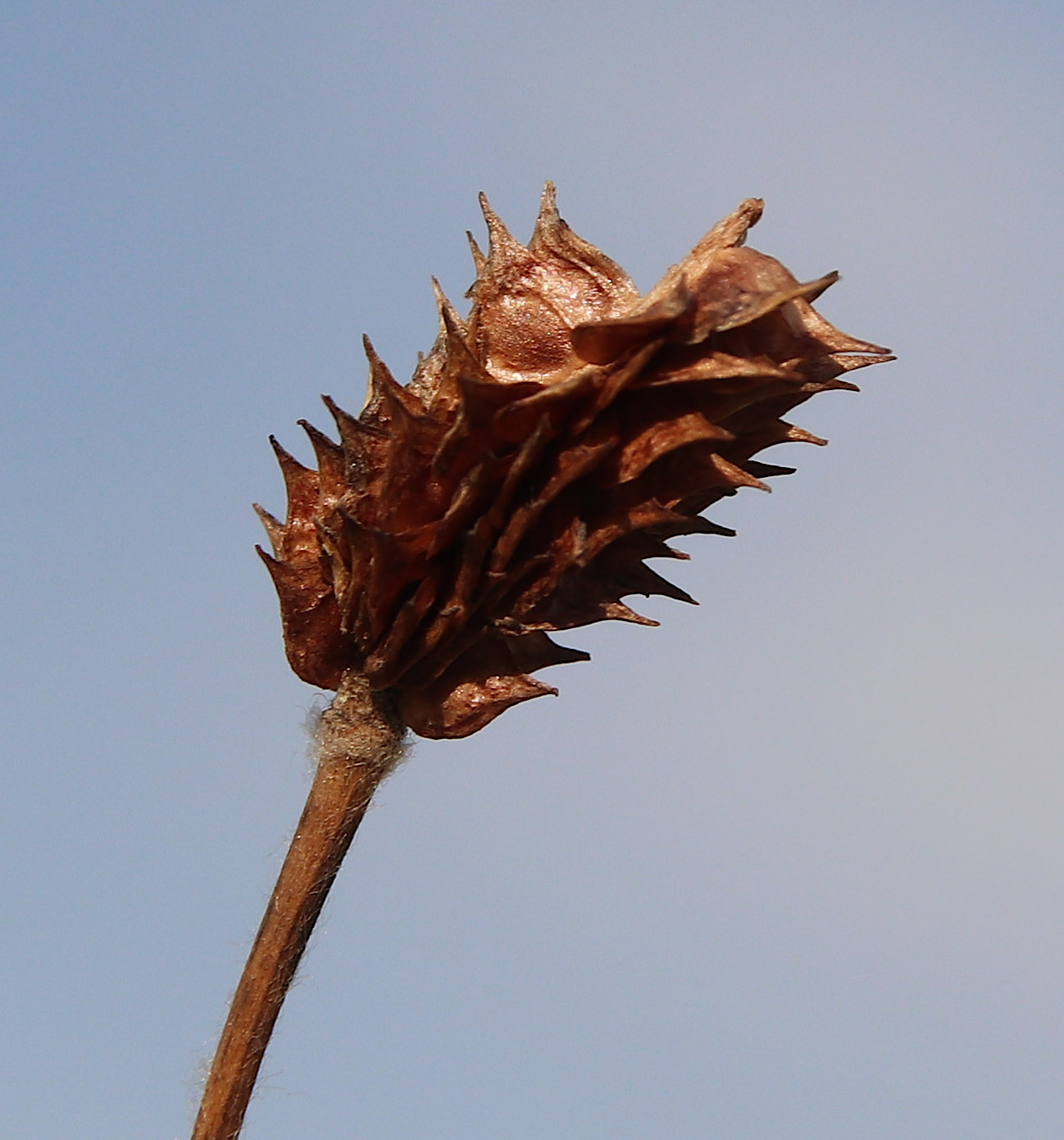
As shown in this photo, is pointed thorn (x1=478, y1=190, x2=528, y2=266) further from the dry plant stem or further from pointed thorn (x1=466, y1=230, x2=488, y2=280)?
the dry plant stem

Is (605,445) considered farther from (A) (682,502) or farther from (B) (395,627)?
(B) (395,627)

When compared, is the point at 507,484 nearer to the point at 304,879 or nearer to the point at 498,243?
the point at 498,243

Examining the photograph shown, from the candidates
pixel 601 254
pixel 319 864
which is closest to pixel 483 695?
pixel 319 864

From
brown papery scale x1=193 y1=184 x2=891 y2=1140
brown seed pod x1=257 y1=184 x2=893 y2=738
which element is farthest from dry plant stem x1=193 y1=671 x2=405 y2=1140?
brown seed pod x1=257 y1=184 x2=893 y2=738

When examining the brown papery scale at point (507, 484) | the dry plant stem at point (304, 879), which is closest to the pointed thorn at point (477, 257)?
the brown papery scale at point (507, 484)

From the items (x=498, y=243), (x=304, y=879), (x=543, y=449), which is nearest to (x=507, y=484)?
(x=543, y=449)

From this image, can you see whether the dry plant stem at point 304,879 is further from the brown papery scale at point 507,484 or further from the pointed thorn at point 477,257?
the pointed thorn at point 477,257
